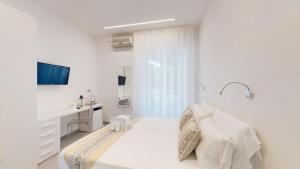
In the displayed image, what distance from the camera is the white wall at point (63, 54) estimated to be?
2924 mm

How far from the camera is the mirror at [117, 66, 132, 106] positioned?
15.0 ft

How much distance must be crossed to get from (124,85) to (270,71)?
155 inches

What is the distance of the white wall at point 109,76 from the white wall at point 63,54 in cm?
21

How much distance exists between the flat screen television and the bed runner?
167 cm

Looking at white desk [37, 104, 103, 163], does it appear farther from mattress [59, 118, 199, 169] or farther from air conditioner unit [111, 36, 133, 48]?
air conditioner unit [111, 36, 133, 48]

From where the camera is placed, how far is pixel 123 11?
3.23m

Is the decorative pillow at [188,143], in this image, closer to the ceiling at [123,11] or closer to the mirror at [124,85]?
the ceiling at [123,11]

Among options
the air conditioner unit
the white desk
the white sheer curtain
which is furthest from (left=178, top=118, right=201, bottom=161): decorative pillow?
the air conditioner unit

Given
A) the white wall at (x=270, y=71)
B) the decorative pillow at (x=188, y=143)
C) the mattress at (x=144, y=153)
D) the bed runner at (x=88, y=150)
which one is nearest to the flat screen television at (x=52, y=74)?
the bed runner at (x=88, y=150)

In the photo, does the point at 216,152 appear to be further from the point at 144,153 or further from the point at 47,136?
the point at 47,136

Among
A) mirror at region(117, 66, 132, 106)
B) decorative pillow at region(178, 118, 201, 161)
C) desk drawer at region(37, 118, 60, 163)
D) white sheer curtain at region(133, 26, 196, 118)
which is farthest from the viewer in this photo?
mirror at region(117, 66, 132, 106)

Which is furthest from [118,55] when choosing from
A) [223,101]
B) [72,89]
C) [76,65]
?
[223,101]

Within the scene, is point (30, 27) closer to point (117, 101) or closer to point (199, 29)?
point (117, 101)

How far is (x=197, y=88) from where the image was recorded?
13.5ft
